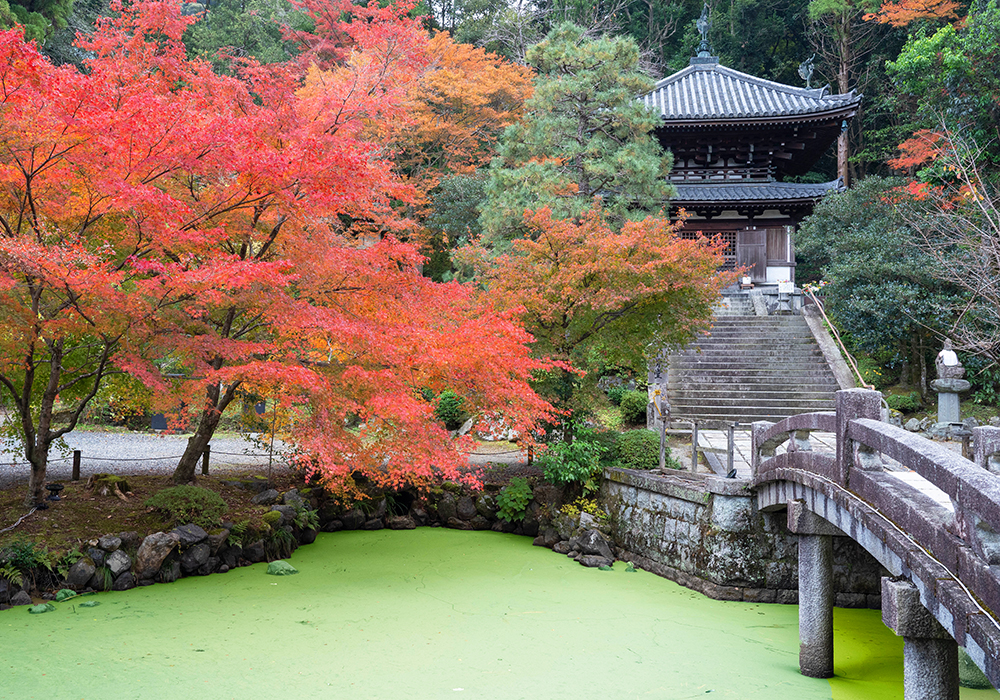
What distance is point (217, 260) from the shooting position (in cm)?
767

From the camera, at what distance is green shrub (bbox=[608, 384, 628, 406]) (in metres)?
14.6

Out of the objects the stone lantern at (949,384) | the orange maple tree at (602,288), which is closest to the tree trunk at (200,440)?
the orange maple tree at (602,288)

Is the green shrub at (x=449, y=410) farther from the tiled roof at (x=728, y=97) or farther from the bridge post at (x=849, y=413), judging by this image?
the tiled roof at (x=728, y=97)

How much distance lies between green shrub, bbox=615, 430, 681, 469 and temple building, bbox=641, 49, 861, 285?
429 inches

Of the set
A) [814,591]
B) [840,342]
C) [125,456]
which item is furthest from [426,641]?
[840,342]

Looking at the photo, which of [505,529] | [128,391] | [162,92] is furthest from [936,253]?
[128,391]

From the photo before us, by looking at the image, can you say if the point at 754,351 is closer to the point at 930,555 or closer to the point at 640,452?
the point at 640,452

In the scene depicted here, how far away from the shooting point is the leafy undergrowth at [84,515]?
8023 mm

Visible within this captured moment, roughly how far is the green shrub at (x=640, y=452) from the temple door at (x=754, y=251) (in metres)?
11.8

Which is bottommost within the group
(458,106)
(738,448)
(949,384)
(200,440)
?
(738,448)

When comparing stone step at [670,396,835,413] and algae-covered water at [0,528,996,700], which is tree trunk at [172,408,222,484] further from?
stone step at [670,396,835,413]

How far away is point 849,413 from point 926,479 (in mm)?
1344

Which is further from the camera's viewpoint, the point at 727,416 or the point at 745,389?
the point at 745,389

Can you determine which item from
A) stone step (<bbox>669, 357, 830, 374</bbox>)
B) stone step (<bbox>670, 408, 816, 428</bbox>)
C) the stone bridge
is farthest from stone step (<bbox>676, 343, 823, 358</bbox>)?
the stone bridge
